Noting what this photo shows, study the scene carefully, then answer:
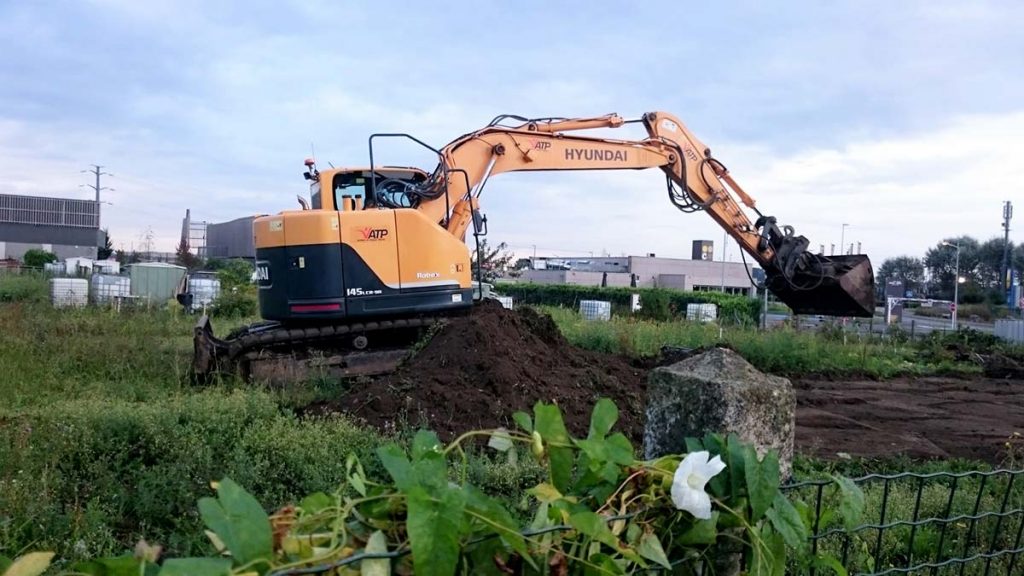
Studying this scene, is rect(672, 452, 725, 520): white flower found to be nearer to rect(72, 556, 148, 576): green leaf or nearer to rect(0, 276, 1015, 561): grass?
rect(0, 276, 1015, 561): grass

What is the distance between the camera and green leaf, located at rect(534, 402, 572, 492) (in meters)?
1.79

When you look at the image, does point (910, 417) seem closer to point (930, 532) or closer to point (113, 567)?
point (930, 532)

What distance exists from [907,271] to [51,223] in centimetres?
7272

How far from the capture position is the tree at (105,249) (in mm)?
60506

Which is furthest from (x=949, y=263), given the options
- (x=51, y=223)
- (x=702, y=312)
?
(x=51, y=223)

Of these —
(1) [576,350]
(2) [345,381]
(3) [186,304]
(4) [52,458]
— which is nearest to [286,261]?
(2) [345,381]

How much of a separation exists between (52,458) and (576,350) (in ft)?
21.5

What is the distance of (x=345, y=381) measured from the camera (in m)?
9.47

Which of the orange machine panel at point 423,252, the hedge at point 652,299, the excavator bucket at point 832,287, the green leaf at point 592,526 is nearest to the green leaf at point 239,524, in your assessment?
the green leaf at point 592,526

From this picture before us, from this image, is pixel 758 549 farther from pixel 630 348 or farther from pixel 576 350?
pixel 630 348

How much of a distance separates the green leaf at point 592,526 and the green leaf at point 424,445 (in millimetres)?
315

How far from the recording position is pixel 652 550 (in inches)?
69.0

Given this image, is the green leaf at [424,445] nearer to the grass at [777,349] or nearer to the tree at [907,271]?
the grass at [777,349]

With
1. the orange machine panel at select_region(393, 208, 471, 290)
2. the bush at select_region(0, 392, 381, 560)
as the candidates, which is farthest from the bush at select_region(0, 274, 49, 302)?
the bush at select_region(0, 392, 381, 560)
